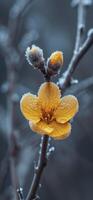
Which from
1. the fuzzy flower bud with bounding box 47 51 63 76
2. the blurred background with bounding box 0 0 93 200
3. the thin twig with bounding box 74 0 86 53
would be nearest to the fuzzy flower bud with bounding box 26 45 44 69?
the fuzzy flower bud with bounding box 47 51 63 76

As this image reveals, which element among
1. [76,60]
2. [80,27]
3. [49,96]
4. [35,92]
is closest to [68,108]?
[49,96]

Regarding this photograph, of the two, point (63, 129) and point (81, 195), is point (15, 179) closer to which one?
point (63, 129)

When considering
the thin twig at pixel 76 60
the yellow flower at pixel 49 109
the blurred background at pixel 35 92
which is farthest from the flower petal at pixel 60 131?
the blurred background at pixel 35 92

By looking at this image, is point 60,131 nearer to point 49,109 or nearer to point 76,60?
point 49,109

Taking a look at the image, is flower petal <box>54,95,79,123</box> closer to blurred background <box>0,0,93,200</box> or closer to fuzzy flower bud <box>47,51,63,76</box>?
fuzzy flower bud <box>47,51,63,76</box>

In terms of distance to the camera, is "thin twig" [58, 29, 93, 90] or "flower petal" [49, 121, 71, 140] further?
"thin twig" [58, 29, 93, 90]

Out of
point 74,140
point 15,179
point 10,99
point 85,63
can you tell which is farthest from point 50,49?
point 15,179
